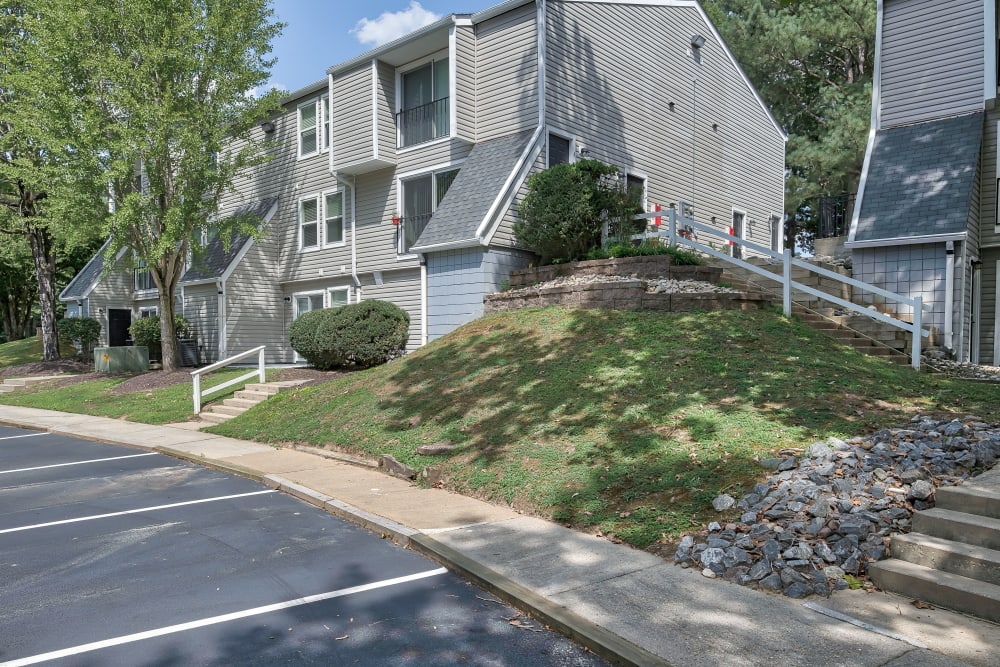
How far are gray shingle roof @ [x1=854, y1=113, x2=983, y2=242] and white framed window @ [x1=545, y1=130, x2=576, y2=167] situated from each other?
6762 mm

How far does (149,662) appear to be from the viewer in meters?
3.56

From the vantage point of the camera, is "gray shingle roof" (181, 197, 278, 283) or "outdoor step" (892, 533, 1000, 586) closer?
"outdoor step" (892, 533, 1000, 586)

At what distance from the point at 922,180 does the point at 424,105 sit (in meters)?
11.9

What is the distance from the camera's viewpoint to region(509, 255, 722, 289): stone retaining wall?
11969mm

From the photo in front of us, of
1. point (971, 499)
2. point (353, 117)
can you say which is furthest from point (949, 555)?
point (353, 117)

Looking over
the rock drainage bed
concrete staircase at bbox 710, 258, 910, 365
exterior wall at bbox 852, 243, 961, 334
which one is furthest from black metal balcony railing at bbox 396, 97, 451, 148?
the rock drainage bed

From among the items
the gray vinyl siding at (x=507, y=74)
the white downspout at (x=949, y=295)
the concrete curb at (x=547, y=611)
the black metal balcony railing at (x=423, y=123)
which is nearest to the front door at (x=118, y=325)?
the black metal balcony railing at (x=423, y=123)

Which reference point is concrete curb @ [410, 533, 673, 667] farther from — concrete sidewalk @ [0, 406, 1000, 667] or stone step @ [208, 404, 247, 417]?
stone step @ [208, 404, 247, 417]

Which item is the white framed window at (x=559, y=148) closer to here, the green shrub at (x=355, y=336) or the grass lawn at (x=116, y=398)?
the green shrub at (x=355, y=336)

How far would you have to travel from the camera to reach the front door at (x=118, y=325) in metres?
Answer: 25.5

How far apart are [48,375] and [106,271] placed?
563 centimetres

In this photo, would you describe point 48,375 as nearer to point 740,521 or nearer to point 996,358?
point 740,521

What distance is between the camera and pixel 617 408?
25.3ft

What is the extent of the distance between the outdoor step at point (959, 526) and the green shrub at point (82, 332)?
27232 mm
